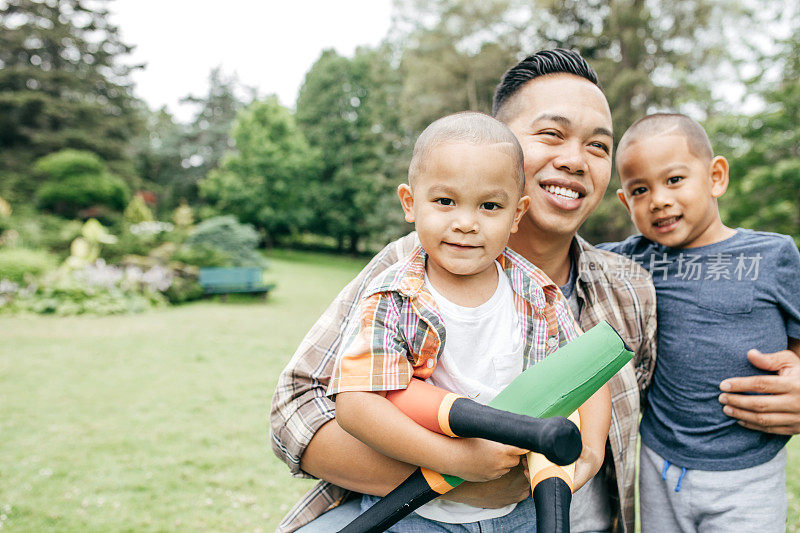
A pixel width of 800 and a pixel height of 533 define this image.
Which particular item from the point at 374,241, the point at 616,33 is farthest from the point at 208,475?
the point at 374,241

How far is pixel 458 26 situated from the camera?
18.3 m

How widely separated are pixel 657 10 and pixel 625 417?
18.1 meters

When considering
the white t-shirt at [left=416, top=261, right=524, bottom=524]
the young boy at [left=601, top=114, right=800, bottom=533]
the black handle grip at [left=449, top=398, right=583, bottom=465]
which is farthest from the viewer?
the young boy at [left=601, top=114, right=800, bottom=533]

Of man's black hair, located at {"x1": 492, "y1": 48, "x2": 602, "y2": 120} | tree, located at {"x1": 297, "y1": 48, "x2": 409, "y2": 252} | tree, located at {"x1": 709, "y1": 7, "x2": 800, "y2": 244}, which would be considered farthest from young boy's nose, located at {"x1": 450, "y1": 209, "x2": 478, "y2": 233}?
tree, located at {"x1": 297, "y1": 48, "x2": 409, "y2": 252}

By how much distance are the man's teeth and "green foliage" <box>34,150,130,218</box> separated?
24.9 m

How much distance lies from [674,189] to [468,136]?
119 centimetres

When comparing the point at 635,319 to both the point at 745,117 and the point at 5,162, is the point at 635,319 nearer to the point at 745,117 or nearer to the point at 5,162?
the point at 745,117

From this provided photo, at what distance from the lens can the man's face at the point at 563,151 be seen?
1888mm

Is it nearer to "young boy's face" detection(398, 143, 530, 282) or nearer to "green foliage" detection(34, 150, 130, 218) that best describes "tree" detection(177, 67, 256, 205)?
"green foliage" detection(34, 150, 130, 218)

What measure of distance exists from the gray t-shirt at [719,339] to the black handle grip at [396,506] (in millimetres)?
1322

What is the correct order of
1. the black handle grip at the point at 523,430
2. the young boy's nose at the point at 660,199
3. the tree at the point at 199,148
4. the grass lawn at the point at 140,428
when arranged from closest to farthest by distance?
1. the black handle grip at the point at 523,430
2. the young boy's nose at the point at 660,199
3. the grass lawn at the point at 140,428
4. the tree at the point at 199,148

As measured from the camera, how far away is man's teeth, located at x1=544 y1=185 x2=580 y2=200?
1.90 m

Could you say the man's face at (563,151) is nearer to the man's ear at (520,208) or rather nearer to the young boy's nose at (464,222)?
the man's ear at (520,208)

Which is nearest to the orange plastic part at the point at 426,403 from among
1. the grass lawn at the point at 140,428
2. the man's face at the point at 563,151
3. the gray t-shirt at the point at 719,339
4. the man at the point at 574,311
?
the man at the point at 574,311
